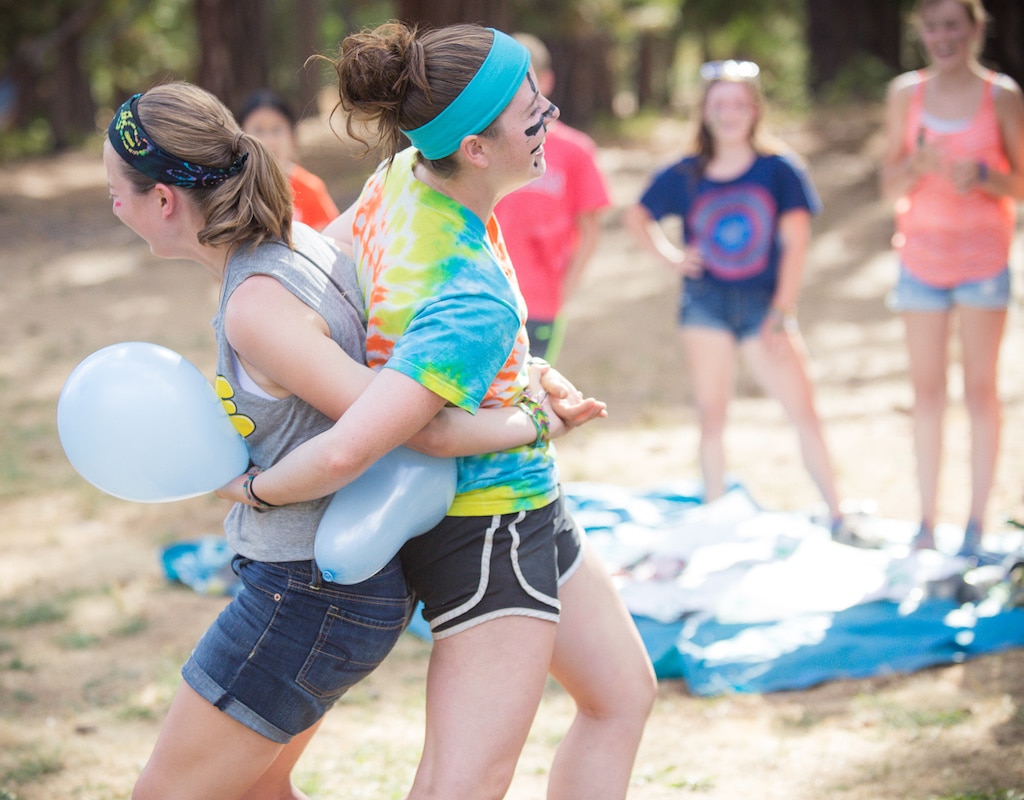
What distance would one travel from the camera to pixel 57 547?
5.54m

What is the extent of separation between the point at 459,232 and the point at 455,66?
0.30 meters

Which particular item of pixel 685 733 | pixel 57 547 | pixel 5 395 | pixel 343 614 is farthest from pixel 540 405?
pixel 5 395

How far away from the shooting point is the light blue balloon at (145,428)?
206 centimetres

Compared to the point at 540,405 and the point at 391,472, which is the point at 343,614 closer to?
the point at 391,472

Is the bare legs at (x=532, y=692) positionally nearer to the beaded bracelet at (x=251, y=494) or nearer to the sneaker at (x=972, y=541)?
the beaded bracelet at (x=251, y=494)

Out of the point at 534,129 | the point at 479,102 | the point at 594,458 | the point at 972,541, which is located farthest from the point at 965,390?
the point at 479,102

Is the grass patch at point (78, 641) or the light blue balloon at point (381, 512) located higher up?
the light blue balloon at point (381, 512)

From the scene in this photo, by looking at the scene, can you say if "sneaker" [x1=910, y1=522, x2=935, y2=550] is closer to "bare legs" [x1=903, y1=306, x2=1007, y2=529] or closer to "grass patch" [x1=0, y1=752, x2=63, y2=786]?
"bare legs" [x1=903, y1=306, x2=1007, y2=529]

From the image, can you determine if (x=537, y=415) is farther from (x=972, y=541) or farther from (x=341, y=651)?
(x=972, y=541)

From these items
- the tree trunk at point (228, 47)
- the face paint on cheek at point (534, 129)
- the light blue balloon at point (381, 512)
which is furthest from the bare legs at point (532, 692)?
the tree trunk at point (228, 47)

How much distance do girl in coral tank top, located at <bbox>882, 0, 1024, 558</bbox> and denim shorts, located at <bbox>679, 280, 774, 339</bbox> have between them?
0.62 metres

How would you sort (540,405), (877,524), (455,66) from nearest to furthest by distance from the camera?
(455,66), (540,405), (877,524)

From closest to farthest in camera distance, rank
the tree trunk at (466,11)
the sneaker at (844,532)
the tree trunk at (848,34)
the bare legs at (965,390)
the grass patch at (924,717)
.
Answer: the grass patch at (924,717), the bare legs at (965,390), the sneaker at (844,532), the tree trunk at (466,11), the tree trunk at (848,34)

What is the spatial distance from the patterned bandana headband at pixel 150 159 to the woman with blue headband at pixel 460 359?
294 millimetres
